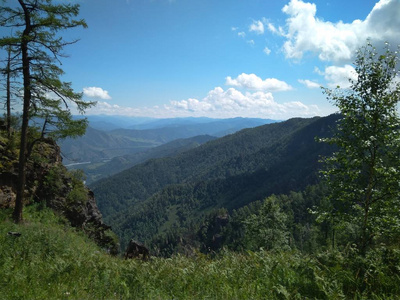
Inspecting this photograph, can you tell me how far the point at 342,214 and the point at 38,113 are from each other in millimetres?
15732

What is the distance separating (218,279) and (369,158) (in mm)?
7106

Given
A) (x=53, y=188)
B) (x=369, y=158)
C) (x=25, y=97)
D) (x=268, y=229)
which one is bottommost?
(x=268, y=229)

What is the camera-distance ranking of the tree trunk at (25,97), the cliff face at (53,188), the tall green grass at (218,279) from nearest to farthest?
1. the tall green grass at (218,279)
2. the tree trunk at (25,97)
3. the cliff face at (53,188)

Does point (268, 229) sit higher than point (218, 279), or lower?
lower

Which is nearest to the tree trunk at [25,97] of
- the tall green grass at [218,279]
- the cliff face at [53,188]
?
the cliff face at [53,188]

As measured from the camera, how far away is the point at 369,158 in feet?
29.0

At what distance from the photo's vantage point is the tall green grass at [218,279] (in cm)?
535

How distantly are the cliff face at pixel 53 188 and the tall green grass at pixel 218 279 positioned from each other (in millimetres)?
10086

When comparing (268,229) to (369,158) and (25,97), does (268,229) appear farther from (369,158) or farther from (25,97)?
(25,97)

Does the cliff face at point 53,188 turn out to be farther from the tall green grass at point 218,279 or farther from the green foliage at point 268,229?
the green foliage at point 268,229

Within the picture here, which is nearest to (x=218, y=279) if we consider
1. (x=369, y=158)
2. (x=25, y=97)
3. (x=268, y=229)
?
(x=369, y=158)

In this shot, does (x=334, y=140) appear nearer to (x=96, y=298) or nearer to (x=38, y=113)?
(x=96, y=298)

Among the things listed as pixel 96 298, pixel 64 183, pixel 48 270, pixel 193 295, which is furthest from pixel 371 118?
pixel 64 183

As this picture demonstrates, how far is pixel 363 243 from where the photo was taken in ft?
27.6
